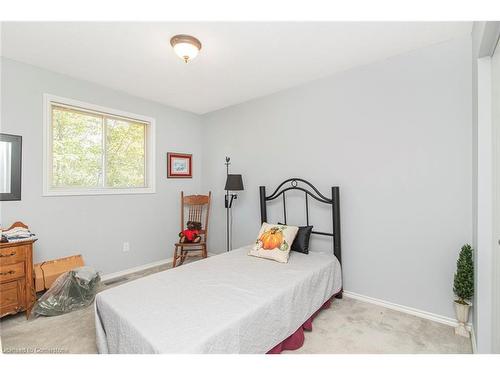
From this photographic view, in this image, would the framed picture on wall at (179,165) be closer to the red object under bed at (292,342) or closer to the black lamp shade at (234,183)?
the black lamp shade at (234,183)

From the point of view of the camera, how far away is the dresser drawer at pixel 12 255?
2041 mm

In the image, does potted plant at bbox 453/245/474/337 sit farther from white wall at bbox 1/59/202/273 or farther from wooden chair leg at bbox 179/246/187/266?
white wall at bbox 1/59/202/273

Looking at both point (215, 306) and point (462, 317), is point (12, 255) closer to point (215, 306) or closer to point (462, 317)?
point (215, 306)

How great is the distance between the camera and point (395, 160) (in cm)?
232

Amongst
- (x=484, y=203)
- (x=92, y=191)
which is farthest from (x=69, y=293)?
(x=484, y=203)

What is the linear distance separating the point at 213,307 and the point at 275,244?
1112 mm

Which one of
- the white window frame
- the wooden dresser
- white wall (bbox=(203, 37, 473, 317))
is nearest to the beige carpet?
the wooden dresser

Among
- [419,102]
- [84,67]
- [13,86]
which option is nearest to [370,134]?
[419,102]

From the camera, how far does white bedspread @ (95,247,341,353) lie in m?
1.29

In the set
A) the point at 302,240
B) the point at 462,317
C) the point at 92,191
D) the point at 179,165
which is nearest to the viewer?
the point at 462,317

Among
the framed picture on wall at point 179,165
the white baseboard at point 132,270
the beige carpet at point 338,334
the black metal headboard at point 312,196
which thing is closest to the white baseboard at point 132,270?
the white baseboard at point 132,270

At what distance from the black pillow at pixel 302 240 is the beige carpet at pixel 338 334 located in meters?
0.61
